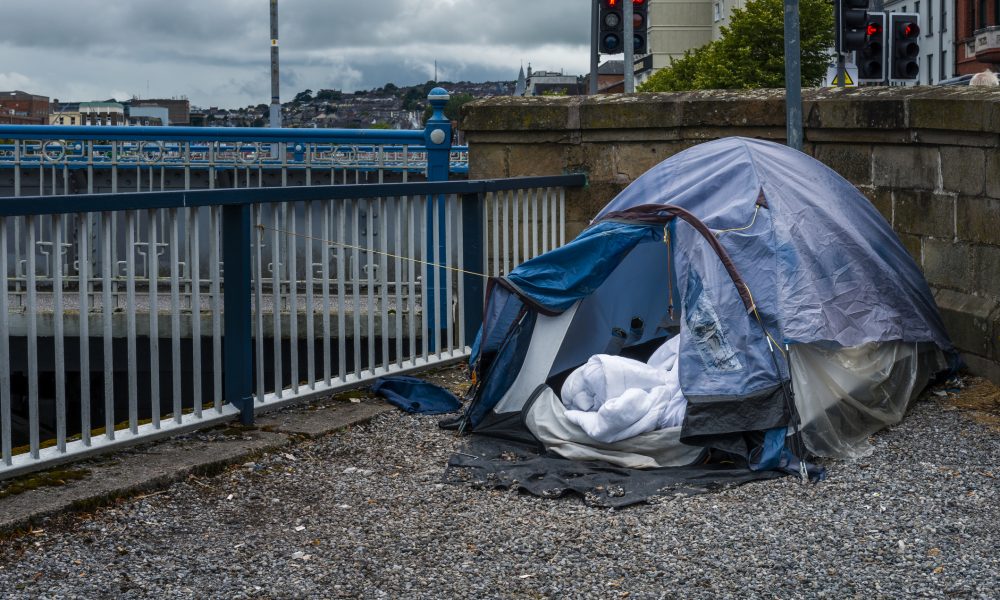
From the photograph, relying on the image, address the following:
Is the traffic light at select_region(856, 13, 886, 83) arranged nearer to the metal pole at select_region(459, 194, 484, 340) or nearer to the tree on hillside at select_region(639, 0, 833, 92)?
the metal pole at select_region(459, 194, 484, 340)

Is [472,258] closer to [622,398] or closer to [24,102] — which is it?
[622,398]

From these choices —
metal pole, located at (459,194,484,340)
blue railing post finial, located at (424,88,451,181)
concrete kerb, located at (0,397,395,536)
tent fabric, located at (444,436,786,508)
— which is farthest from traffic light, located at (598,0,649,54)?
tent fabric, located at (444,436,786,508)

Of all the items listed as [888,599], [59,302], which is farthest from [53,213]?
[888,599]

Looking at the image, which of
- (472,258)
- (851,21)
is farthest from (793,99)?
(851,21)

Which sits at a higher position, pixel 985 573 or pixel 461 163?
pixel 461 163

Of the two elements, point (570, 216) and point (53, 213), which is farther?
point (570, 216)

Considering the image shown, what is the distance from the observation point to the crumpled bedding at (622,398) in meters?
6.09

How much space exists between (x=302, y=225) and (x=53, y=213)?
2.35 metres

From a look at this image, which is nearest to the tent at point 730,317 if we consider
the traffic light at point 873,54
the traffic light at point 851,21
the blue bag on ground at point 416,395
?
the blue bag on ground at point 416,395

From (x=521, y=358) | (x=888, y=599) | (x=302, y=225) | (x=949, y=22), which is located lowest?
(x=888, y=599)

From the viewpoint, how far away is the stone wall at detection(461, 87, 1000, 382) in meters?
7.67

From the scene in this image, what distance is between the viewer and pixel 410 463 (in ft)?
20.2

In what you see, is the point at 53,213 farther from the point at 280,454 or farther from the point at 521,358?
the point at 521,358

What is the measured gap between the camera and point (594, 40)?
1947cm
